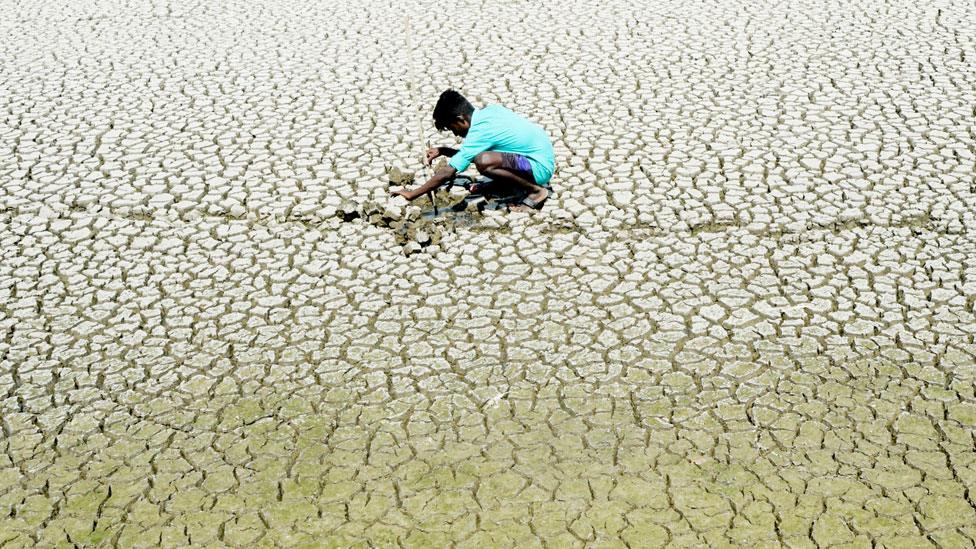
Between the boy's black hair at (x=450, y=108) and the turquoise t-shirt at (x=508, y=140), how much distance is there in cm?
10

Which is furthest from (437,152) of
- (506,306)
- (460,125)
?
(506,306)

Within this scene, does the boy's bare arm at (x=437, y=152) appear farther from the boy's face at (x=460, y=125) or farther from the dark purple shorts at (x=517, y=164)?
the dark purple shorts at (x=517, y=164)

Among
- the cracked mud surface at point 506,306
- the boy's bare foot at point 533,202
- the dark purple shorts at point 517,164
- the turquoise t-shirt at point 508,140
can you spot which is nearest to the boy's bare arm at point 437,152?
the turquoise t-shirt at point 508,140

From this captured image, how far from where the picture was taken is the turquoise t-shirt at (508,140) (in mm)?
6137

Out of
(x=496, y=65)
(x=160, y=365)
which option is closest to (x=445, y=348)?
(x=160, y=365)

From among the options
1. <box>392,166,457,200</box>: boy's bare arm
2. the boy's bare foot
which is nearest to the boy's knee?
<box>392,166,457,200</box>: boy's bare arm

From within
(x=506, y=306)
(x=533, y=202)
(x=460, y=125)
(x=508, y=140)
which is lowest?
(x=506, y=306)

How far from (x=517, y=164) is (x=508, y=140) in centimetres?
16

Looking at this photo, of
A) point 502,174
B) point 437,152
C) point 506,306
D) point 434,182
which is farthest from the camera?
point 437,152

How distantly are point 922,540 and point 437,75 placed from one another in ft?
18.3

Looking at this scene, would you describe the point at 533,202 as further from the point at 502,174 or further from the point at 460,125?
the point at 460,125

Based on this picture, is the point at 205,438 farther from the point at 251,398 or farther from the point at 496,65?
the point at 496,65

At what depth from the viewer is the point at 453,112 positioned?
6.11 meters

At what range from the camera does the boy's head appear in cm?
607
